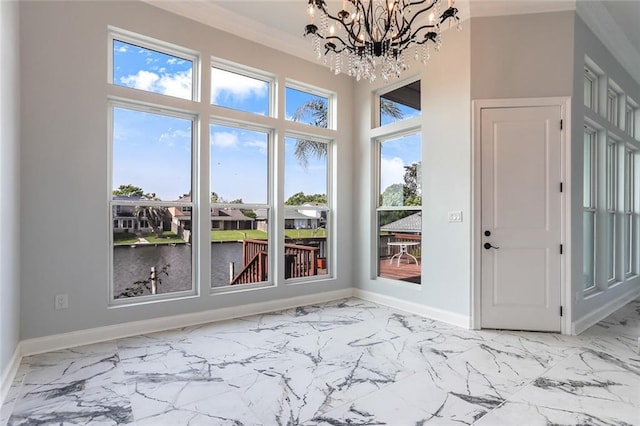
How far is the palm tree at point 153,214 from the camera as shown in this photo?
11.3 ft

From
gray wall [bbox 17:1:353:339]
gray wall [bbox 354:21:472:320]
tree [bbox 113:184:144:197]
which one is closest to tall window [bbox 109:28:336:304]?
tree [bbox 113:184:144:197]

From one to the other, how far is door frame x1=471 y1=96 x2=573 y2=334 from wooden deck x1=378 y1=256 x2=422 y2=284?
0.76m

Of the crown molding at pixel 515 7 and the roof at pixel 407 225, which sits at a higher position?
the crown molding at pixel 515 7

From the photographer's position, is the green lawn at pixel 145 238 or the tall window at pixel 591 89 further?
the tall window at pixel 591 89

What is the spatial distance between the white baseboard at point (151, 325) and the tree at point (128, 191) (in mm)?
1241

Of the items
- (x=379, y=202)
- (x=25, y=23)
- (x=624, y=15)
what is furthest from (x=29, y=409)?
(x=624, y=15)

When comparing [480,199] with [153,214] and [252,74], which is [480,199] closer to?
[252,74]

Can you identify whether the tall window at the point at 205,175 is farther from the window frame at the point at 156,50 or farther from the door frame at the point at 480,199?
the door frame at the point at 480,199

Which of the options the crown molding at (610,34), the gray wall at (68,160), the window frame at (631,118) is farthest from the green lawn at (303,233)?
the window frame at (631,118)

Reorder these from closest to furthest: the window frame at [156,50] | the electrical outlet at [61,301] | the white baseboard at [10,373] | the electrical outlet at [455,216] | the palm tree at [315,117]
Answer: the white baseboard at [10,373]
the electrical outlet at [61,301]
the window frame at [156,50]
the electrical outlet at [455,216]
the palm tree at [315,117]

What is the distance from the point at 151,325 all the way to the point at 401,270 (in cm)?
294

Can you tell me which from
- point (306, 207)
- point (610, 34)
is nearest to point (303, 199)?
point (306, 207)

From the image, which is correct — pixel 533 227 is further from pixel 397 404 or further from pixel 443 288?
pixel 397 404

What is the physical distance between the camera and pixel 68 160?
2.98m
